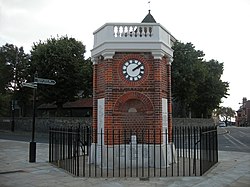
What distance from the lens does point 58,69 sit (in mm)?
32375

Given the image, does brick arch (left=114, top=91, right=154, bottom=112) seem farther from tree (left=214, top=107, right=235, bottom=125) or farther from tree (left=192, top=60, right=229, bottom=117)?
tree (left=214, top=107, right=235, bottom=125)

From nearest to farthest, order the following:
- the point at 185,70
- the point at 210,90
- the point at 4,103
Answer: the point at 185,70 → the point at 210,90 → the point at 4,103

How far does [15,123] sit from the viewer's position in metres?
40.2

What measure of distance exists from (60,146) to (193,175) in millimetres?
5712

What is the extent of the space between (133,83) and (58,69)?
69.6 feet

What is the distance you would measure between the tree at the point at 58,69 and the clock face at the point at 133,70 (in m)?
20.2

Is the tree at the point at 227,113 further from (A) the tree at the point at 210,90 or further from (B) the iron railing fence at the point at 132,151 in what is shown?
(B) the iron railing fence at the point at 132,151

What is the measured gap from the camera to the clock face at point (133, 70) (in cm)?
1259

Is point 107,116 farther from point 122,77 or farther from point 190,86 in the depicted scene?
point 190,86

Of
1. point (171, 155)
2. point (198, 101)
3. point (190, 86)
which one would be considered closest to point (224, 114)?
point (198, 101)

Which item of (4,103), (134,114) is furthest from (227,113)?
(134,114)

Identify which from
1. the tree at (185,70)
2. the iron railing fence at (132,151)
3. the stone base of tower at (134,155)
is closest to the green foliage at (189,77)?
the tree at (185,70)

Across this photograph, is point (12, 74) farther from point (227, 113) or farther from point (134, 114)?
point (227, 113)

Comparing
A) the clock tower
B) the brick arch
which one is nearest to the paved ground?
the clock tower
